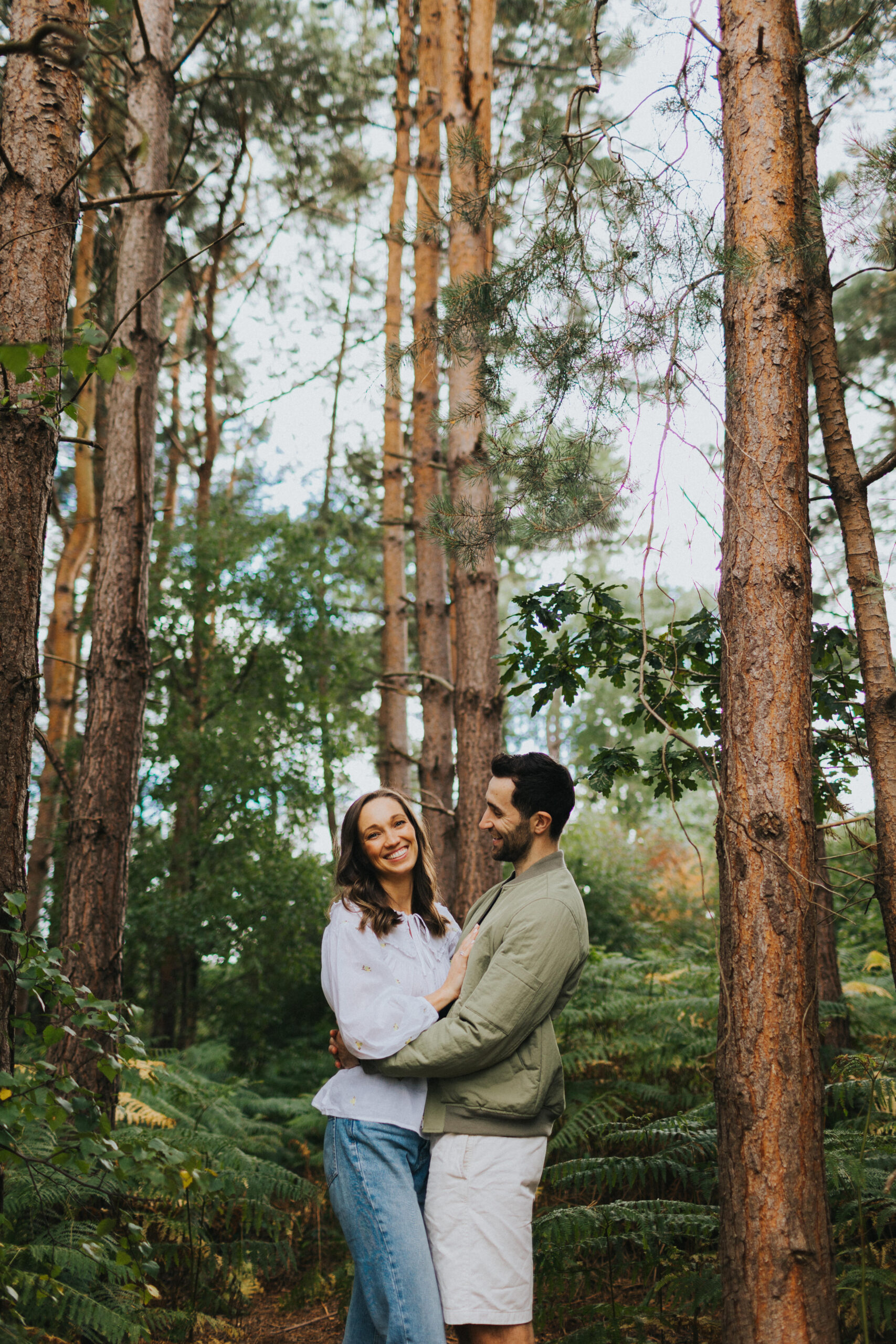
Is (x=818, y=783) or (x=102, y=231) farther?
(x=102, y=231)

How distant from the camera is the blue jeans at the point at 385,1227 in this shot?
2186 millimetres

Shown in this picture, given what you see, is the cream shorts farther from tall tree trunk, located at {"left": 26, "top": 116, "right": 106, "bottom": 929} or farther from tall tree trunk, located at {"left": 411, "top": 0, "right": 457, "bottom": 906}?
tall tree trunk, located at {"left": 26, "top": 116, "right": 106, "bottom": 929}

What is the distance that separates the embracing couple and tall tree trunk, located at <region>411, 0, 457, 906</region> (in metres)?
4.38

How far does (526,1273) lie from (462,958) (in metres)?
0.74

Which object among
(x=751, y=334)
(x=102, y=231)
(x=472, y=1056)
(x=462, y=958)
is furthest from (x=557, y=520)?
(x=102, y=231)

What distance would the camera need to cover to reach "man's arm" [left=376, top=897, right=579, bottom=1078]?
2240 mm

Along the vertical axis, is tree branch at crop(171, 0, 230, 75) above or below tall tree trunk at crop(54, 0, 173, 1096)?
above

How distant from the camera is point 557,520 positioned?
3717 mm

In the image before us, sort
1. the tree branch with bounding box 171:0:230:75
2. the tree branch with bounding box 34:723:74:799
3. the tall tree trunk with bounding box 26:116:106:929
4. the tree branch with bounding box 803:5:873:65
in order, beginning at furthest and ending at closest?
the tall tree trunk with bounding box 26:116:106:929
the tree branch with bounding box 171:0:230:75
the tree branch with bounding box 34:723:74:799
the tree branch with bounding box 803:5:873:65

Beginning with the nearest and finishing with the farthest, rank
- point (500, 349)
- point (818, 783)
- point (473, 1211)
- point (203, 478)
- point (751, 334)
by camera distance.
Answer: point (473, 1211) < point (751, 334) < point (818, 783) < point (500, 349) < point (203, 478)

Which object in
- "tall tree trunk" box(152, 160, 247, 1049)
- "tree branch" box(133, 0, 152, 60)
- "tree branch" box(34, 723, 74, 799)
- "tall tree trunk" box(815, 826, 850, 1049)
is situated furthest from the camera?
"tall tree trunk" box(152, 160, 247, 1049)

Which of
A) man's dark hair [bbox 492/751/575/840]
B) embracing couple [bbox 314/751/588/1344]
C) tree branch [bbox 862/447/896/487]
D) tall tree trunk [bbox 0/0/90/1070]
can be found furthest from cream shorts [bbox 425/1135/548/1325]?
tree branch [bbox 862/447/896/487]

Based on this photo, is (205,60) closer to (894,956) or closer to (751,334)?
(751,334)

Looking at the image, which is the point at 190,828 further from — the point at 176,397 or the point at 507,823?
the point at 507,823
